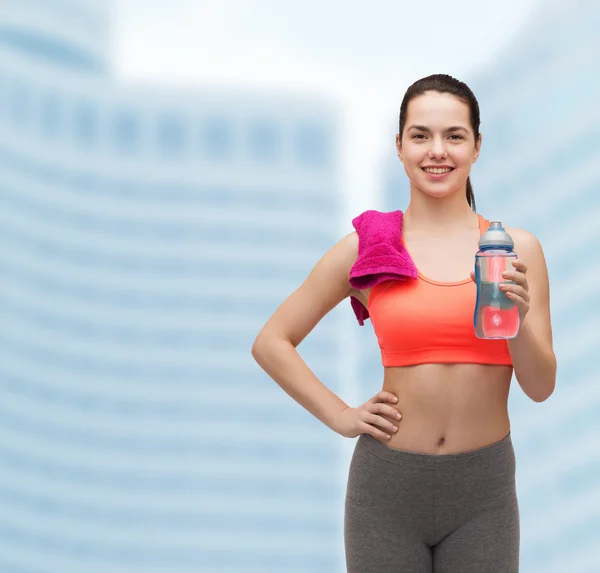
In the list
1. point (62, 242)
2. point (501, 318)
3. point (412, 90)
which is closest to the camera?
point (501, 318)

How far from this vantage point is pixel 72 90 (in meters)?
4.64

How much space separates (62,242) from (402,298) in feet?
9.60

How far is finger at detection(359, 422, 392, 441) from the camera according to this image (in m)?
1.89

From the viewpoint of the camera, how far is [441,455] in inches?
71.7

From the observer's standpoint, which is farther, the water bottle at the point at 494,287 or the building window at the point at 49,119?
the building window at the point at 49,119

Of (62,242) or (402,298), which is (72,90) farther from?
(402,298)

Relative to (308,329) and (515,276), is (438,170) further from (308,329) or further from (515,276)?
(308,329)

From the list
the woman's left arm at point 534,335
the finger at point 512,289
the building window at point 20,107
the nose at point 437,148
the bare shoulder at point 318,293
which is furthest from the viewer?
the building window at point 20,107

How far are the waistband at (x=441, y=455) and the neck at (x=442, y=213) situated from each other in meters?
0.44

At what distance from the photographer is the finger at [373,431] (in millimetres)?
1888

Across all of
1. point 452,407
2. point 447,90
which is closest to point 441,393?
point 452,407

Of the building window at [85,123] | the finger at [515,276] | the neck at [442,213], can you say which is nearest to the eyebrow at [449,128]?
the neck at [442,213]

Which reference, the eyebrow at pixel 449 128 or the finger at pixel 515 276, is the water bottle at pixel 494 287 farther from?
the eyebrow at pixel 449 128

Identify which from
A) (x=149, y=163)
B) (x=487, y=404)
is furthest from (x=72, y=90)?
(x=487, y=404)
